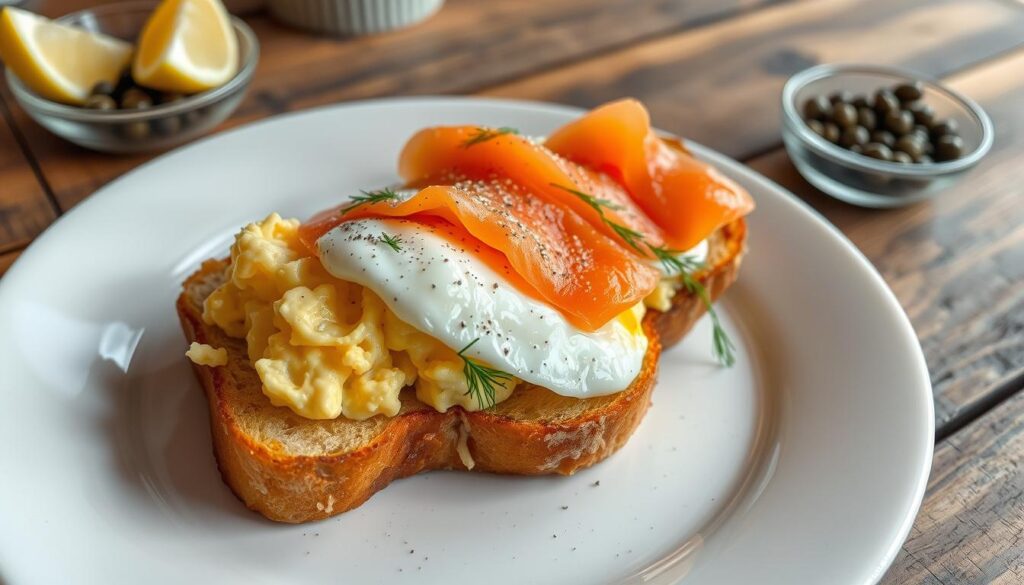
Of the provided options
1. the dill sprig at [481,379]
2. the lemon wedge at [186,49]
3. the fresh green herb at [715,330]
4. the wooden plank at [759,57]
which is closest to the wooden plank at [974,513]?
the fresh green herb at [715,330]

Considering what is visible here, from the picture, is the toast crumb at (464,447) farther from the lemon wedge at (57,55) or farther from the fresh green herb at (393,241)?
the lemon wedge at (57,55)

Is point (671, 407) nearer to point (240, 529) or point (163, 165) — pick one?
point (240, 529)

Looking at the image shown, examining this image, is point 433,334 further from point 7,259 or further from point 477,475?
point 7,259

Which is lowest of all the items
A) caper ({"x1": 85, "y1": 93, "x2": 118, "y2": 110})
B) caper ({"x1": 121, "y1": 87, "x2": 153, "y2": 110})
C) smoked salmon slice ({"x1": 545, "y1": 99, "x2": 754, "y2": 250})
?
smoked salmon slice ({"x1": 545, "y1": 99, "x2": 754, "y2": 250})

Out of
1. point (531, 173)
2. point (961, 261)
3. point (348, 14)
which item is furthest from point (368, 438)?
point (348, 14)

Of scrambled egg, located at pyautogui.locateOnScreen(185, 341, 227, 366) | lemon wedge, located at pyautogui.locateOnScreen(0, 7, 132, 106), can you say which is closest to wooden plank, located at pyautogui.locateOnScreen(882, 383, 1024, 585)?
scrambled egg, located at pyautogui.locateOnScreen(185, 341, 227, 366)

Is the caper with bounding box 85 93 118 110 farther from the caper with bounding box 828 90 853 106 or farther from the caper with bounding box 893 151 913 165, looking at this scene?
the caper with bounding box 893 151 913 165

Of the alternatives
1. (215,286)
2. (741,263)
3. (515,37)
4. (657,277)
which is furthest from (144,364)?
(515,37)
